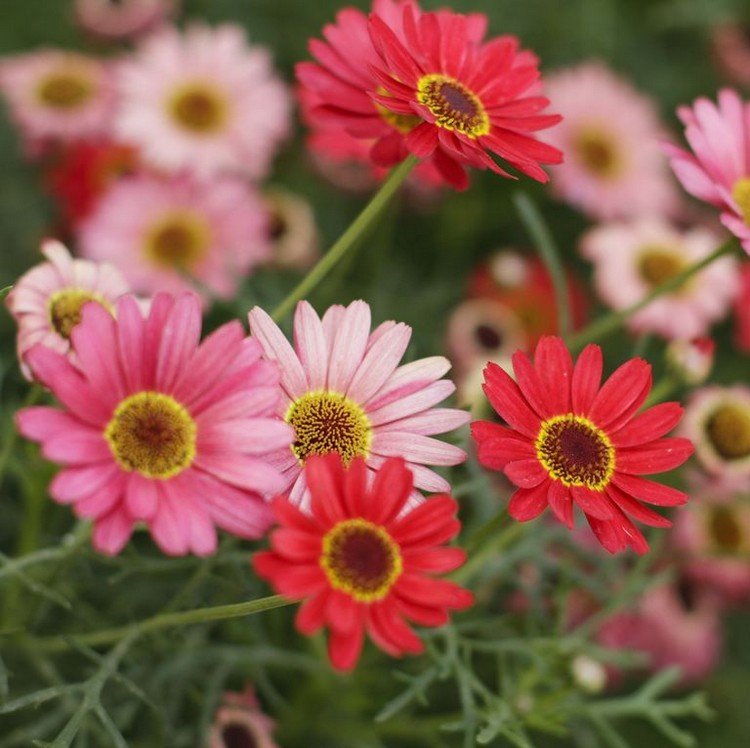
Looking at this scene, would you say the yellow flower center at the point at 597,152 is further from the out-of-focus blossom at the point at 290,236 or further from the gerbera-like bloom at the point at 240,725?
the gerbera-like bloom at the point at 240,725

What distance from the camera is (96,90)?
1.69 metres

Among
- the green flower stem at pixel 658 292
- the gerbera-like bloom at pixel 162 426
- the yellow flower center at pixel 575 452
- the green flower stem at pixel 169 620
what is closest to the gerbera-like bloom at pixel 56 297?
the gerbera-like bloom at pixel 162 426

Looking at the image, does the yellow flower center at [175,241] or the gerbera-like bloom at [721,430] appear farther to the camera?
the yellow flower center at [175,241]

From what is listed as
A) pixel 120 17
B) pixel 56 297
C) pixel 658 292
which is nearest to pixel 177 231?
pixel 120 17

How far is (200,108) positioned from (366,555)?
3.86 ft

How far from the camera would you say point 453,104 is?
884 mm

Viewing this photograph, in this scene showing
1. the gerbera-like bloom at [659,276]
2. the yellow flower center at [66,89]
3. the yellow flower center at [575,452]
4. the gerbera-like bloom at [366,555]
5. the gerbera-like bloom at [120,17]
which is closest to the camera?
the gerbera-like bloom at [366,555]

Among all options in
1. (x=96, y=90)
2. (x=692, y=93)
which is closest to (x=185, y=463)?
(x=96, y=90)

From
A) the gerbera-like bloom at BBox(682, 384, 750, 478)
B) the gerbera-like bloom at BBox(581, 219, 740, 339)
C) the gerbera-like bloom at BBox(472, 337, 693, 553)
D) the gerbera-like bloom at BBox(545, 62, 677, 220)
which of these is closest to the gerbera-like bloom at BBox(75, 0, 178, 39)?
the gerbera-like bloom at BBox(545, 62, 677, 220)

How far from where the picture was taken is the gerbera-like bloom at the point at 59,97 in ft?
5.40

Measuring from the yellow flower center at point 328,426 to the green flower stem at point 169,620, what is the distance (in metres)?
0.11

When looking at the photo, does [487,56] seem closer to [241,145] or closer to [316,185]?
[241,145]

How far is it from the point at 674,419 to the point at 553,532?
39 cm

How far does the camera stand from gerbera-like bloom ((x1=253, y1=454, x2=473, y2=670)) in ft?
2.14
